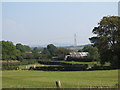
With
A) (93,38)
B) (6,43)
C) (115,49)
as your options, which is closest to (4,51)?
(6,43)

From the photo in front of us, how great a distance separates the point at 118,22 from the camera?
29.5 m

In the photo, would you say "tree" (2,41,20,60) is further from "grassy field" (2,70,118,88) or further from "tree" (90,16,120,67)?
"grassy field" (2,70,118,88)

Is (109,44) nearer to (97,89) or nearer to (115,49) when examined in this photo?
(115,49)

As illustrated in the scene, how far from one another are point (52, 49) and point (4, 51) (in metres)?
59.7

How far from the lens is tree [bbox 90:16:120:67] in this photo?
2950cm

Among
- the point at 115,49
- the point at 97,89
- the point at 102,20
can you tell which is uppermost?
the point at 102,20

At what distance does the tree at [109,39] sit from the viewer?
2950cm

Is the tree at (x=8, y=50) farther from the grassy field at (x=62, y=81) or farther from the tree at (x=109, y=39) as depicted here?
the grassy field at (x=62, y=81)

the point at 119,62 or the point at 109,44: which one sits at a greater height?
the point at 109,44

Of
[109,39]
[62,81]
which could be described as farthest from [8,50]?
[62,81]

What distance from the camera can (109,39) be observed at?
2994cm

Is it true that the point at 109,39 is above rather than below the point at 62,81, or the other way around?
above

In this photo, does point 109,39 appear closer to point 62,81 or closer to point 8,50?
point 62,81

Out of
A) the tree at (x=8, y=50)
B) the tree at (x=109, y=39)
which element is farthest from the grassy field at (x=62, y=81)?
the tree at (x=8, y=50)
